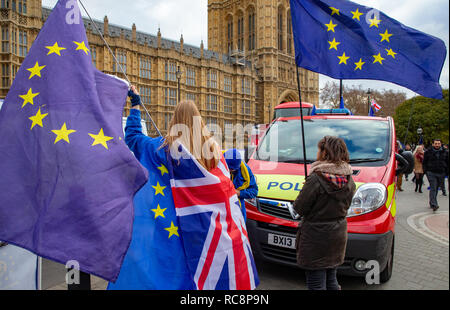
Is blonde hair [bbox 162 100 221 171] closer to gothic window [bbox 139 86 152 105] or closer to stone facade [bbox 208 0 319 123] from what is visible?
gothic window [bbox 139 86 152 105]

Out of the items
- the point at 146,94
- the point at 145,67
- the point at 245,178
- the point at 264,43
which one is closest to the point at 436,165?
the point at 245,178

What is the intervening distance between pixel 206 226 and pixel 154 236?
390 mm

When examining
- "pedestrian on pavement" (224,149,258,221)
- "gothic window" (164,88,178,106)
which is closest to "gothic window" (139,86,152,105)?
"gothic window" (164,88,178,106)

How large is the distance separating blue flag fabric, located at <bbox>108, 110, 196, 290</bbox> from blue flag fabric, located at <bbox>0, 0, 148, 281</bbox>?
409 millimetres

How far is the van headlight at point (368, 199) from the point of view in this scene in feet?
10.5

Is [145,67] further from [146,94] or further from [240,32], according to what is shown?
[240,32]

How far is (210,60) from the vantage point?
46219 mm

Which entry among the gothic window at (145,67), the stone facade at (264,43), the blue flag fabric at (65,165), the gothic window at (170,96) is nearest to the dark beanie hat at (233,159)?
the blue flag fabric at (65,165)

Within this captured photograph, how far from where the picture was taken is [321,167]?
2430 millimetres

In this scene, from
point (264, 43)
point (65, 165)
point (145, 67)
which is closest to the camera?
point (65, 165)

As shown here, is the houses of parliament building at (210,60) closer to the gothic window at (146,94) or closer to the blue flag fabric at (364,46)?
the gothic window at (146,94)

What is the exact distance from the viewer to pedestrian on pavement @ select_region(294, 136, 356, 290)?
2412 millimetres

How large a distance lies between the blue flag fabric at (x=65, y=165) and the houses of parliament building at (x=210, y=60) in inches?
897

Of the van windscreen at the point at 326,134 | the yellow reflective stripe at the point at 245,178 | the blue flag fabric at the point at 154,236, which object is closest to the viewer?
the blue flag fabric at the point at 154,236
